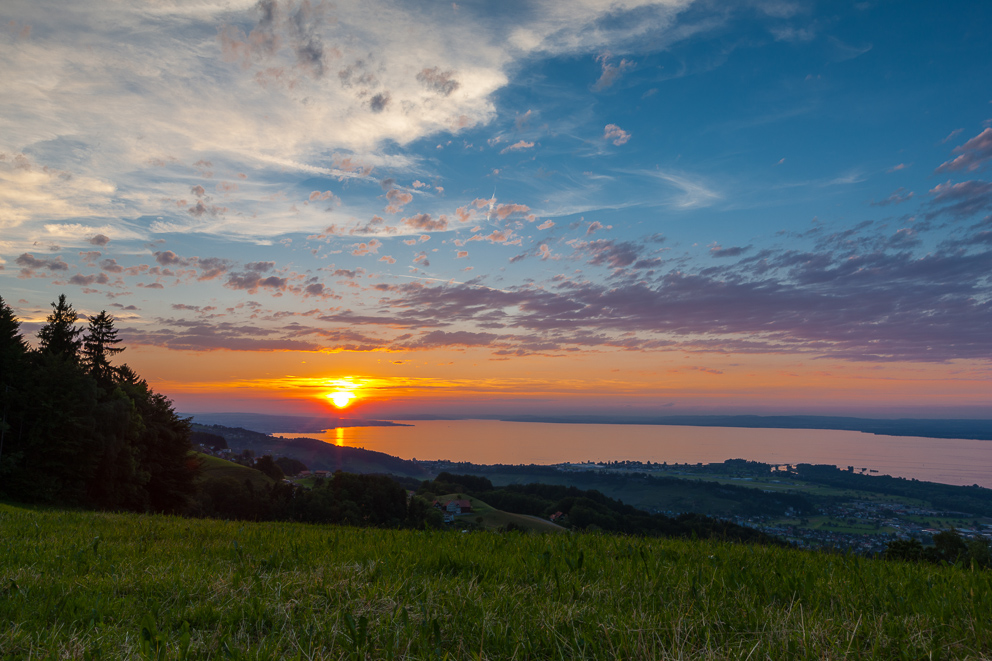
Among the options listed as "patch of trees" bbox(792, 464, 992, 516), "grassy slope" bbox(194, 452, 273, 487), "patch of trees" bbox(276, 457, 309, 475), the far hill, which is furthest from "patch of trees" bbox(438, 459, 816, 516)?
"grassy slope" bbox(194, 452, 273, 487)

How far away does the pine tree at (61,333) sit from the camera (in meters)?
44.0

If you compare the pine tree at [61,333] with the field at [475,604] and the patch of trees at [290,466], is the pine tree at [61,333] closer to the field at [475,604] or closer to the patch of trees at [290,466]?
the field at [475,604]

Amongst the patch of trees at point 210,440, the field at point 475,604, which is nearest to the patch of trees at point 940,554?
the field at point 475,604

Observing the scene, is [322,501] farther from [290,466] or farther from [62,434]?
[290,466]

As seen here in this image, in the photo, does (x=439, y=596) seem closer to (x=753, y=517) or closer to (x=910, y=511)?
(x=753, y=517)

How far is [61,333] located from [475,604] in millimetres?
57807

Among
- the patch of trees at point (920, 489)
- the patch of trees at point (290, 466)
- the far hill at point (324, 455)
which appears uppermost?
the patch of trees at point (920, 489)

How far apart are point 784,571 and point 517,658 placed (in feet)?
10.2

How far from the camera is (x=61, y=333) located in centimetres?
4500

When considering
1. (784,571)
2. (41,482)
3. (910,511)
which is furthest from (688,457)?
(784,571)

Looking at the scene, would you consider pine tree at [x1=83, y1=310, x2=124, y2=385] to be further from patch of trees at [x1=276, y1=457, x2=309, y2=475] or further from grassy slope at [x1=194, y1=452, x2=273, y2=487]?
patch of trees at [x1=276, y1=457, x2=309, y2=475]

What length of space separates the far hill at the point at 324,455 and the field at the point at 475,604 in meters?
125

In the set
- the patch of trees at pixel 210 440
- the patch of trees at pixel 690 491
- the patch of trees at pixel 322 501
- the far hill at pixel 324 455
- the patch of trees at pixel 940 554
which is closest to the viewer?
the patch of trees at pixel 940 554

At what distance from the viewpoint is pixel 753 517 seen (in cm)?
6794
